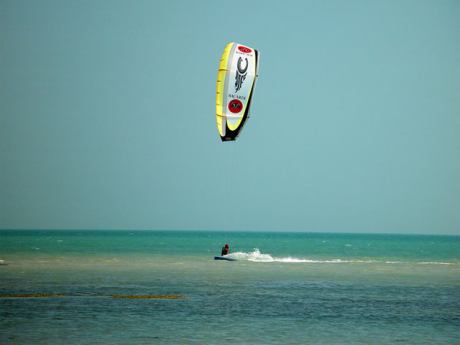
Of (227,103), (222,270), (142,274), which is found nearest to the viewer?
(227,103)

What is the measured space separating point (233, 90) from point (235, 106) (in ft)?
2.85

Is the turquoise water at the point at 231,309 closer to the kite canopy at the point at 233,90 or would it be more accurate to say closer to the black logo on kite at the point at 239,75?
the kite canopy at the point at 233,90

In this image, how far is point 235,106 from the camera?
38.6 metres

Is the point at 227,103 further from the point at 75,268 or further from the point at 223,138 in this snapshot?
the point at 75,268

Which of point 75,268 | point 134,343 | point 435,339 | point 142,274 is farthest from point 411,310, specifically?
point 75,268

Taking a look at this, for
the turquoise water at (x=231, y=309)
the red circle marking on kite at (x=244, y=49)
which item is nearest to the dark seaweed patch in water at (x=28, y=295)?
the turquoise water at (x=231, y=309)

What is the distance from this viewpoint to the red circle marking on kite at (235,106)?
126 feet

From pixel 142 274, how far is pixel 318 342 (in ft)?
90.4

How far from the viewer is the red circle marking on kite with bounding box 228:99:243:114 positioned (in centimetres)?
3844

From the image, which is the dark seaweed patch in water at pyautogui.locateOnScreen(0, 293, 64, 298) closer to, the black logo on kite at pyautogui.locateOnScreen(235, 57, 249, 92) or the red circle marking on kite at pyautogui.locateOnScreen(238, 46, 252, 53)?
the black logo on kite at pyautogui.locateOnScreen(235, 57, 249, 92)

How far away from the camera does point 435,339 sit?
79.7ft

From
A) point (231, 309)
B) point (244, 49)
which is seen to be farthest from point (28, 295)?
point (244, 49)

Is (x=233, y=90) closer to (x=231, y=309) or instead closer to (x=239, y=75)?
(x=239, y=75)

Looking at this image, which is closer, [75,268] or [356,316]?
[356,316]
